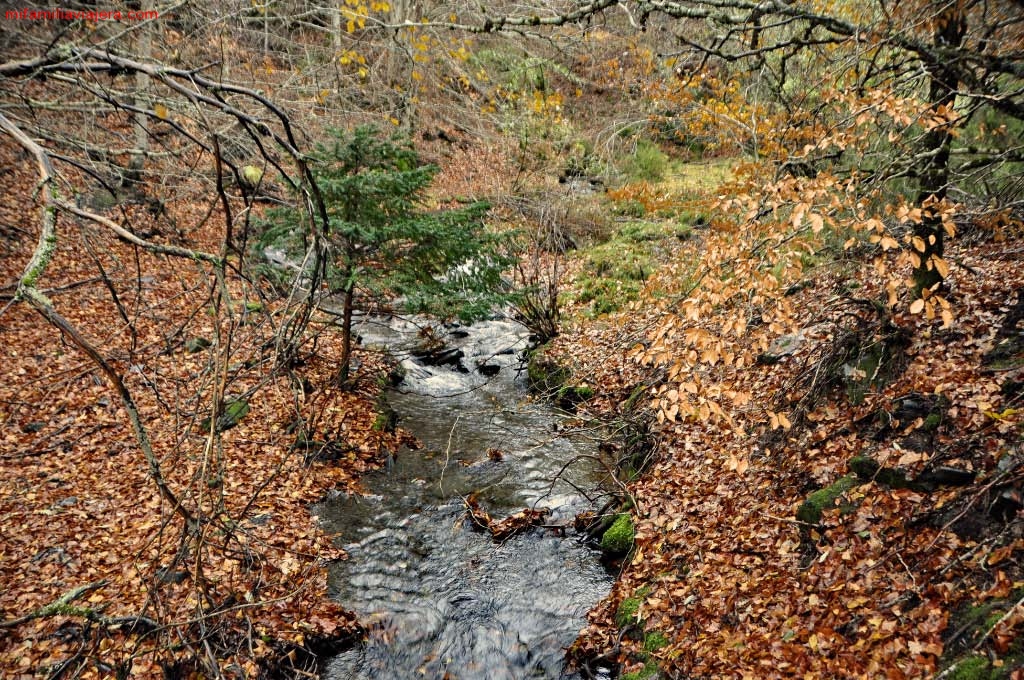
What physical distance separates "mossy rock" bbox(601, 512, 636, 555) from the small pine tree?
4223 millimetres

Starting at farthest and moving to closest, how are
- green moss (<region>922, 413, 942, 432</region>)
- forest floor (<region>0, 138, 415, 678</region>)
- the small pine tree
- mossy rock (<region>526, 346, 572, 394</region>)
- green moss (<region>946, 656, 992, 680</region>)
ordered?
mossy rock (<region>526, 346, 572, 394</region>) < the small pine tree < green moss (<region>922, 413, 942, 432</region>) < forest floor (<region>0, 138, 415, 678</region>) < green moss (<region>946, 656, 992, 680</region>)

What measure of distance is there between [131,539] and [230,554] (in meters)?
1.01

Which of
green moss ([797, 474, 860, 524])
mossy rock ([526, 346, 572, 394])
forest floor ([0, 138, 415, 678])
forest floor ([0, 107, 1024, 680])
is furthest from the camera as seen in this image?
mossy rock ([526, 346, 572, 394])

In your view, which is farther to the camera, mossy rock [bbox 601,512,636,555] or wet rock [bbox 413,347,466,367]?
wet rock [bbox 413,347,466,367]

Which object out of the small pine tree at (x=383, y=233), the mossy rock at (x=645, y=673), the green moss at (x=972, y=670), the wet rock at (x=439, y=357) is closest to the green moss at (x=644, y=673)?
the mossy rock at (x=645, y=673)

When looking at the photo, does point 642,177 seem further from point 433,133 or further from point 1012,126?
point 1012,126

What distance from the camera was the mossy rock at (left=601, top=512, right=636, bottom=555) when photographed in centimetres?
639

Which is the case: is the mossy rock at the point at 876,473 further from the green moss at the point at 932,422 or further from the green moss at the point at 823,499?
the green moss at the point at 932,422

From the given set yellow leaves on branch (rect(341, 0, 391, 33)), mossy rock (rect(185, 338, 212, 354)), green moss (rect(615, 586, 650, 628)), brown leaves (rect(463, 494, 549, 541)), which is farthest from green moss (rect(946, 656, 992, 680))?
mossy rock (rect(185, 338, 212, 354))

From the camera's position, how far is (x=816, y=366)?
6477mm

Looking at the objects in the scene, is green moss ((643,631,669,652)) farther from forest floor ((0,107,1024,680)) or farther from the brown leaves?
the brown leaves

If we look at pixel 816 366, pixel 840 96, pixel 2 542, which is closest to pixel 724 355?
pixel 840 96

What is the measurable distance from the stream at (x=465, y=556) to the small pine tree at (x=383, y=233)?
6.22 feet

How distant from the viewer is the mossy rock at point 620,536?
639 cm
